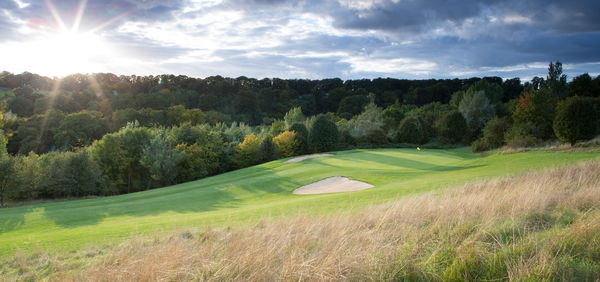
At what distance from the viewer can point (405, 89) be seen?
105062 mm

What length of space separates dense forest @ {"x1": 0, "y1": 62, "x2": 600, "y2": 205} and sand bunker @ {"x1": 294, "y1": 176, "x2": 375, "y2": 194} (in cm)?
2201

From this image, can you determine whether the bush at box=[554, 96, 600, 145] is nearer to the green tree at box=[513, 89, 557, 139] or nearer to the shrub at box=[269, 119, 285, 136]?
the green tree at box=[513, 89, 557, 139]

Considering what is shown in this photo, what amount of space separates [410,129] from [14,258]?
5381 cm

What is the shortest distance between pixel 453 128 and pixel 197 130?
122 feet

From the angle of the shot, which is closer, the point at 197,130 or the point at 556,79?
the point at 197,130

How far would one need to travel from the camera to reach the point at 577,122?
31797 mm

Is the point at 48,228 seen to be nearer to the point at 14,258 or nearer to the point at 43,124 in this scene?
the point at 14,258

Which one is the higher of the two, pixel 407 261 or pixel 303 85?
pixel 303 85

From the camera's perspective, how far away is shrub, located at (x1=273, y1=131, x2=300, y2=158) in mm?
48000

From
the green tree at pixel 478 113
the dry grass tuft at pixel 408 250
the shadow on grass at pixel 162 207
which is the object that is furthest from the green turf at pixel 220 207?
the green tree at pixel 478 113

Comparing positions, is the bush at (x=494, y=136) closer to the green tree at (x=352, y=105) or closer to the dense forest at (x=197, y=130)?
the dense forest at (x=197, y=130)

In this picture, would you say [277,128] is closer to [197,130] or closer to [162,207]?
[197,130]

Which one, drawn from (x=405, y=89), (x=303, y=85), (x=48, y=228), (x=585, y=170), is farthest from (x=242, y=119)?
(x=585, y=170)

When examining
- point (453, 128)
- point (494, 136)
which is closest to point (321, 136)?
point (494, 136)
